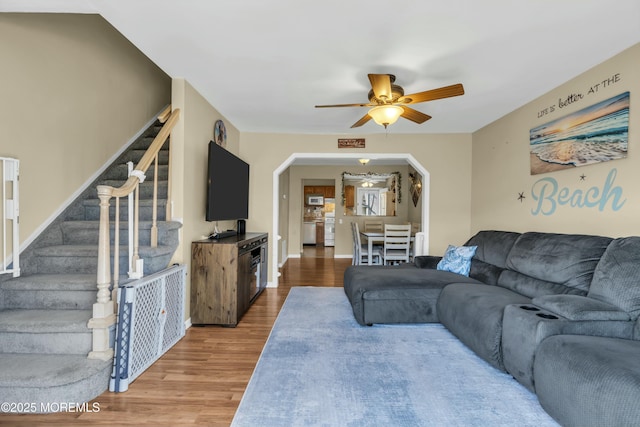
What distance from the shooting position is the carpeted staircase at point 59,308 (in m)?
1.73

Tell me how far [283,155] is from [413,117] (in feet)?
7.58

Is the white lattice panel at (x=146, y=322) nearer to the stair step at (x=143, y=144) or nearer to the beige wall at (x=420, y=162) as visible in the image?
the stair step at (x=143, y=144)

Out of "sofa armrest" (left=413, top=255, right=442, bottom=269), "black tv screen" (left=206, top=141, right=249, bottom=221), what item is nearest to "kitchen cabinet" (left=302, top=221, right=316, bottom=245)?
"black tv screen" (left=206, top=141, right=249, bottom=221)

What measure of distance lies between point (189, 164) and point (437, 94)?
2.33 metres

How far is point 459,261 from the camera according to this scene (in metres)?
3.61

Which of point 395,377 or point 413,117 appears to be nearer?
point 395,377

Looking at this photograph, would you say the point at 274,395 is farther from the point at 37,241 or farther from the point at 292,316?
the point at 37,241

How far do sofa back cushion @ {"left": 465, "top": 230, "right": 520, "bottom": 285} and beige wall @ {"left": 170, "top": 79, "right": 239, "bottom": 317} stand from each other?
299 cm

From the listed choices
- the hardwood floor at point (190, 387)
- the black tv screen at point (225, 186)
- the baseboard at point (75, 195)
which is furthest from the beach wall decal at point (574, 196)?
the baseboard at point (75, 195)

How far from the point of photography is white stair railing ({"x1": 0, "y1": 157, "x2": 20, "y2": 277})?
222cm

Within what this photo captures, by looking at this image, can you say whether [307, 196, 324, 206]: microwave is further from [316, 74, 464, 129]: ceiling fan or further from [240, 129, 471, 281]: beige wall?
[316, 74, 464, 129]: ceiling fan

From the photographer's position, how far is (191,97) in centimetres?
314

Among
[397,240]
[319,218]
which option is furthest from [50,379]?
[319,218]

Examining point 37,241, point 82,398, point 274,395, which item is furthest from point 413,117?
point 37,241
